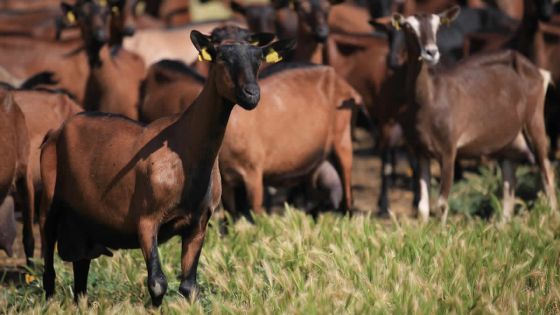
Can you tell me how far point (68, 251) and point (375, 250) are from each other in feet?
7.61

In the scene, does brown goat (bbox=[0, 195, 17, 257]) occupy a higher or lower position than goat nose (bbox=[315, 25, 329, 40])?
higher

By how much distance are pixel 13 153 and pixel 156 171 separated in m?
1.87

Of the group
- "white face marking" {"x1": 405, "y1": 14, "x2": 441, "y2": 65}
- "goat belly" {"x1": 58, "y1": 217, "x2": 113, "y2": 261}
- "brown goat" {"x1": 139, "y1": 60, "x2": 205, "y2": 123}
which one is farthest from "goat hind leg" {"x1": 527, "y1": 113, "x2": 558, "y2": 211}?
"goat belly" {"x1": 58, "y1": 217, "x2": 113, "y2": 261}

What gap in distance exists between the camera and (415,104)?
39.2ft

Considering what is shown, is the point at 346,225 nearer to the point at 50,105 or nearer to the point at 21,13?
the point at 50,105

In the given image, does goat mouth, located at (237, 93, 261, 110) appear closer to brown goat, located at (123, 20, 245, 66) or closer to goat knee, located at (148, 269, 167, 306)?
goat knee, located at (148, 269, 167, 306)

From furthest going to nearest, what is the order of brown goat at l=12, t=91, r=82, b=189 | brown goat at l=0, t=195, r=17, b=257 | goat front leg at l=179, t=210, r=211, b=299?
1. brown goat at l=12, t=91, r=82, b=189
2. brown goat at l=0, t=195, r=17, b=257
3. goat front leg at l=179, t=210, r=211, b=299

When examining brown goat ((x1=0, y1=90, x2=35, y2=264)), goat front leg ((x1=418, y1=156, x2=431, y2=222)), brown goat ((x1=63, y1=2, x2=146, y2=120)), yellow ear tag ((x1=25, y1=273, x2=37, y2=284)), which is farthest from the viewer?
brown goat ((x1=63, y1=2, x2=146, y2=120))

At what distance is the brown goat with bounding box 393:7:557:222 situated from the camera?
39.0 ft

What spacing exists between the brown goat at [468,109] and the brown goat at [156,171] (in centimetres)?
324

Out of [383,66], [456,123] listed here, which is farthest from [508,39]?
[456,123]

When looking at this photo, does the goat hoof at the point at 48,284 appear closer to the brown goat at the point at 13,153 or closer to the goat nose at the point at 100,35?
the brown goat at the point at 13,153

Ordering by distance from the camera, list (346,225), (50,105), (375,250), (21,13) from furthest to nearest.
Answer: (21,13) < (50,105) < (346,225) < (375,250)

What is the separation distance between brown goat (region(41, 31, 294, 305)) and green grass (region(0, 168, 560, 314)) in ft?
1.33
